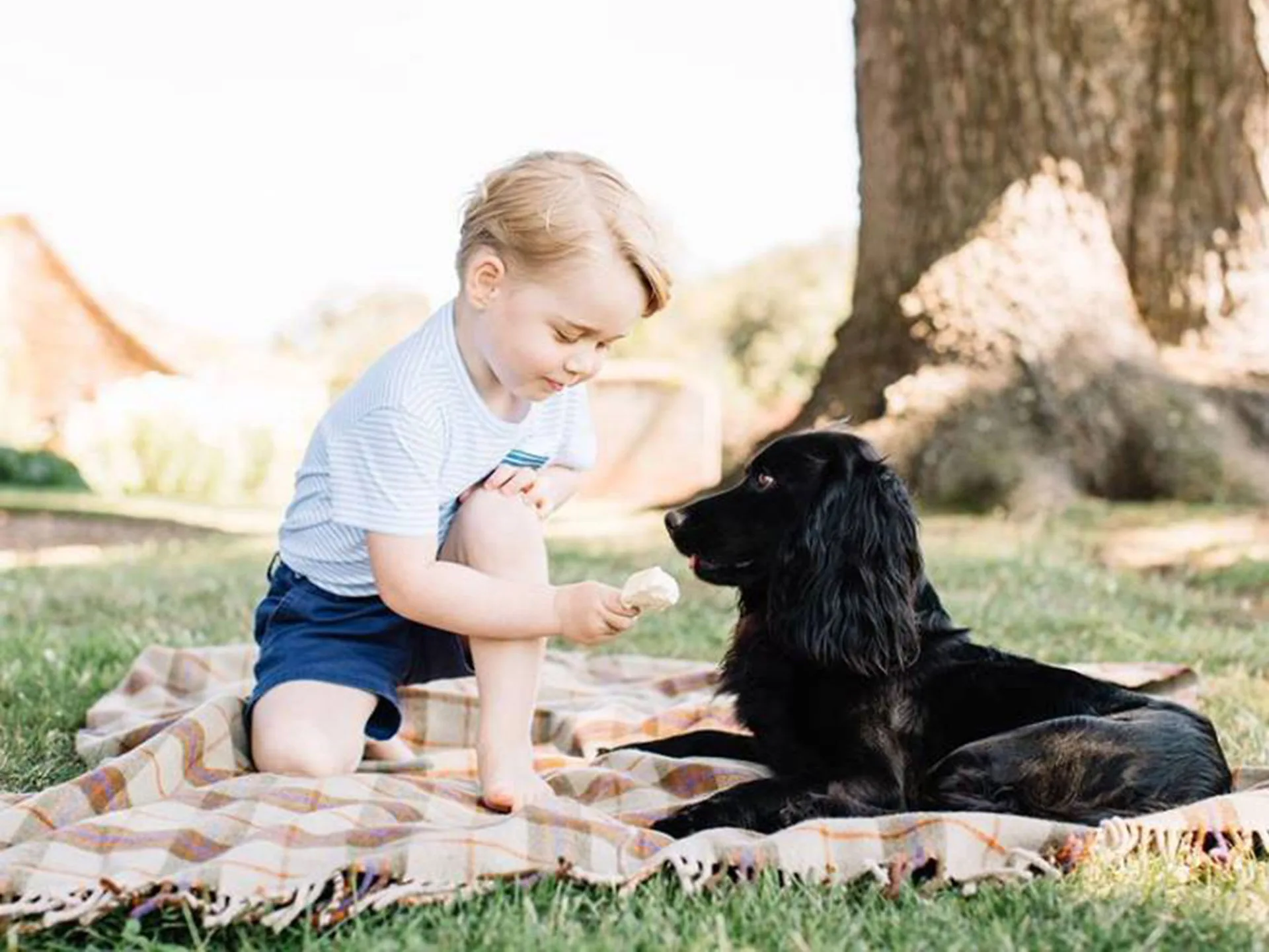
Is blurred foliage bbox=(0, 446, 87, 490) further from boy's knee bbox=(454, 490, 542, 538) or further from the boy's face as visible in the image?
the boy's face

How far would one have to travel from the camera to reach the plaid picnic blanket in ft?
7.06

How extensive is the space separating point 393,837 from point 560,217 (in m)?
1.18

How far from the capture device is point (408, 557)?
2.83 metres

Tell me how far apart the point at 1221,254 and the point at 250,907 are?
7.34 meters

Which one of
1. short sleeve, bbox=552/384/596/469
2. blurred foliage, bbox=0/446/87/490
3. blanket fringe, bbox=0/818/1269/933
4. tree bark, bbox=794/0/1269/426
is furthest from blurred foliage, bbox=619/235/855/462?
blanket fringe, bbox=0/818/1269/933

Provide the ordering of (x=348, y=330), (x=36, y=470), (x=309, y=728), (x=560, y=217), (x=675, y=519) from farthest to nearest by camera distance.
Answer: (x=348, y=330)
(x=36, y=470)
(x=675, y=519)
(x=309, y=728)
(x=560, y=217)

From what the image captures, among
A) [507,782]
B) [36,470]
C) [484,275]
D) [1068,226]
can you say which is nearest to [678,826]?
[507,782]

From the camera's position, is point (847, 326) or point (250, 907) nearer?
point (250, 907)

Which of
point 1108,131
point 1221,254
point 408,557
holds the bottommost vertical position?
point 408,557

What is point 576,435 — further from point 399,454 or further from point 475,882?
point 475,882

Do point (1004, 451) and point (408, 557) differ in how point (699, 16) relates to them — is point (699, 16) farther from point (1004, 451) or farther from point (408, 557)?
point (408, 557)

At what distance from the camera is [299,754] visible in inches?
117

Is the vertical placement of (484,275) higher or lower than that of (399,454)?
higher

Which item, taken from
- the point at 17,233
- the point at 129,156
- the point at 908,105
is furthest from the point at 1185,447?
the point at 129,156
